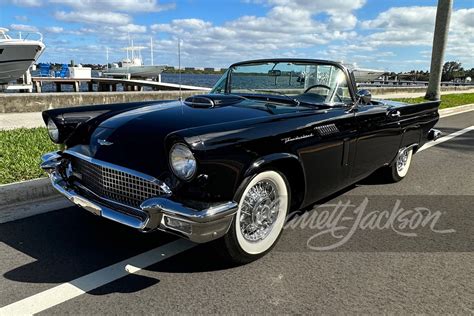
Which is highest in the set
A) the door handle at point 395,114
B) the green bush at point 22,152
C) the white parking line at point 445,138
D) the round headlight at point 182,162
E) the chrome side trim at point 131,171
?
the door handle at point 395,114

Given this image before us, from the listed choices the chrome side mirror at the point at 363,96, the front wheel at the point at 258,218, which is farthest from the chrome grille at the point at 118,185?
the chrome side mirror at the point at 363,96

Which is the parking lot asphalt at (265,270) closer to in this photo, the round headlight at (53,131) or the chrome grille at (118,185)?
the chrome grille at (118,185)

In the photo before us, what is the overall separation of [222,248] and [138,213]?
2.01 ft

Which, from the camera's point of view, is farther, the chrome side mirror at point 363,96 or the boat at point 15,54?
the boat at point 15,54

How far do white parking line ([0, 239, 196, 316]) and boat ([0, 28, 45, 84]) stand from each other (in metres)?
18.0

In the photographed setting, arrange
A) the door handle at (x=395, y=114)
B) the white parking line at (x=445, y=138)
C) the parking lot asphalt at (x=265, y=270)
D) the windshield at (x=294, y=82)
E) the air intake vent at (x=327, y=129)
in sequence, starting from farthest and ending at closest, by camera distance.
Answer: the white parking line at (x=445, y=138) → the door handle at (x=395, y=114) → the windshield at (x=294, y=82) → the air intake vent at (x=327, y=129) → the parking lot asphalt at (x=265, y=270)

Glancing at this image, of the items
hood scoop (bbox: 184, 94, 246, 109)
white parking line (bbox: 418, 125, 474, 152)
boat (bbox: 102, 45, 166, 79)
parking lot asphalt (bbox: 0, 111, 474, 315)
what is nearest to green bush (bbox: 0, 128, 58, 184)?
parking lot asphalt (bbox: 0, 111, 474, 315)

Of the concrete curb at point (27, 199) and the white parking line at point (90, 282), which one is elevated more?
the concrete curb at point (27, 199)

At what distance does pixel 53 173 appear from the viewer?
3.32 m

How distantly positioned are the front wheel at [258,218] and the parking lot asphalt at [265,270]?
0.11 m

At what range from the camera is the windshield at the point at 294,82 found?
3910mm

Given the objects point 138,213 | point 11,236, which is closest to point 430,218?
point 138,213

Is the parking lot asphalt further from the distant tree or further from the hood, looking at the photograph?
the distant tree

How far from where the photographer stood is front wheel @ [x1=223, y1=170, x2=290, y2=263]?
2793 mm
